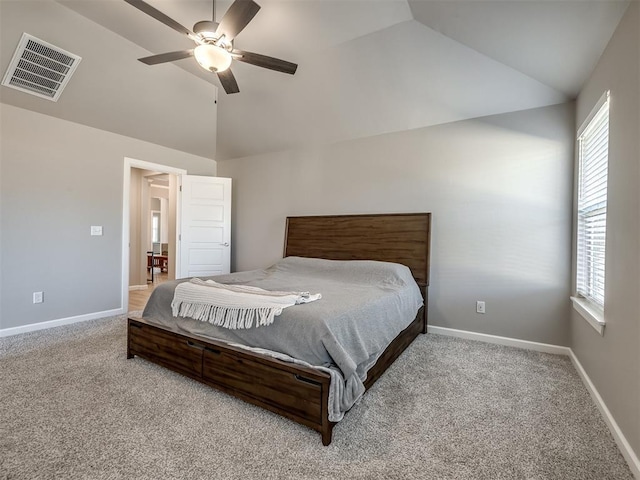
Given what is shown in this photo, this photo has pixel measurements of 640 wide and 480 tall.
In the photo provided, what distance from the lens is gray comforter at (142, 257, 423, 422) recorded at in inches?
66.7

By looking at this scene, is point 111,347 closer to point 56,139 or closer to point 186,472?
point 186,472

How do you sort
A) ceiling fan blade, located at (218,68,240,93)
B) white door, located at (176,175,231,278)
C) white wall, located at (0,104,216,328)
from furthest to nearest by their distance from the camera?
white door, located at (176,175,231,278) < white wall, located at (0,104,216,328) < ceiling fan blade, located at (218,68,240,93)

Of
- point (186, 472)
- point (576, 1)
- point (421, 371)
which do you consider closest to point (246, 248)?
point (421, 371)

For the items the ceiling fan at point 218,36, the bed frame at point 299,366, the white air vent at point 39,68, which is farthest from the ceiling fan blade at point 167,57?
the bed frame at point 299,366

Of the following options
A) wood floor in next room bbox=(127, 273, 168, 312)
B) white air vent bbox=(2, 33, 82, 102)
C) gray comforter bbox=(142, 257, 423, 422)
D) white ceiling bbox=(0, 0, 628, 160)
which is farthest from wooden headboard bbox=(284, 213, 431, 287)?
white air vent bbox=(2, 33, 82, 102)

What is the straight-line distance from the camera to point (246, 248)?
499 centimetres

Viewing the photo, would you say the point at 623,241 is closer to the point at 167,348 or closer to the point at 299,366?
the point at 299,366

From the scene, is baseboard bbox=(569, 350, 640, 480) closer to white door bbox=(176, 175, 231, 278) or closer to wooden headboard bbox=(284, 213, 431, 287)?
wooden headboard bbox=(284, 213, 431, 287)

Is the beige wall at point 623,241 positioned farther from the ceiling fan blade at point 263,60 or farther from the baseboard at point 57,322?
the baseboard at point 57,322

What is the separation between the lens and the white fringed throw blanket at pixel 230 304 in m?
1.95

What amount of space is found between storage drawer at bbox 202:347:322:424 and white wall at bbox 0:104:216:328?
2644 millimetres

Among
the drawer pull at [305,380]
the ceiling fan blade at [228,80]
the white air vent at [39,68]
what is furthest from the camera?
the white air vent at [39,68]

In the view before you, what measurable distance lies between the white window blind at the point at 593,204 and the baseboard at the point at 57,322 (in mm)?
4993

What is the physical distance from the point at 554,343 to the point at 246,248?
13.2ft
